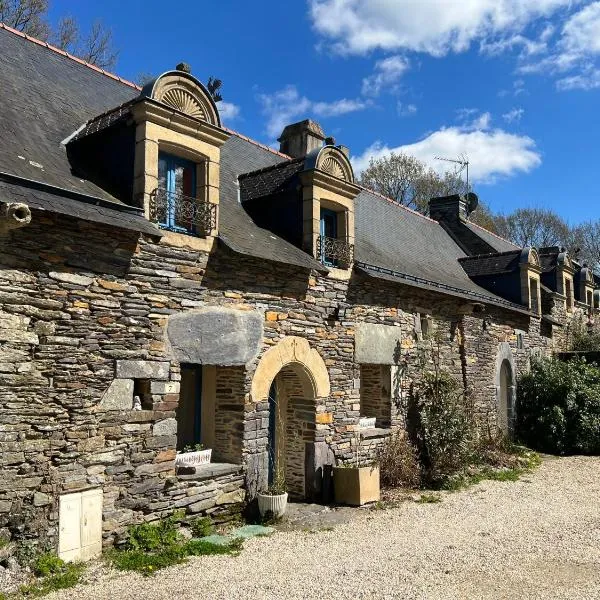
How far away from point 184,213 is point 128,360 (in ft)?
6.23

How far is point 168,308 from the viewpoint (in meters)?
6.68

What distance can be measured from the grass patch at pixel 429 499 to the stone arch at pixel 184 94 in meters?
5.92

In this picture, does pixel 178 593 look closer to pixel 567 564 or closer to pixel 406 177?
pixel 567 564

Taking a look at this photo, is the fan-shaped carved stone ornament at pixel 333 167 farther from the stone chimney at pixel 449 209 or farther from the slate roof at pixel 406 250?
the stone chimney at pixel 449 209

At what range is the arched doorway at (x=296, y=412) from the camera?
27.8ft

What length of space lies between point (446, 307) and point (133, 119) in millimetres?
7237

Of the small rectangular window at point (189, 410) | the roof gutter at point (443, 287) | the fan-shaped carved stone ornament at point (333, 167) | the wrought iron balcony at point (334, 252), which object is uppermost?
the fan-shaped carved stone ornament at point (333, 167)

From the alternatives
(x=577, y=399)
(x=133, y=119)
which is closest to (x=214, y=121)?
(x=133, y=119)

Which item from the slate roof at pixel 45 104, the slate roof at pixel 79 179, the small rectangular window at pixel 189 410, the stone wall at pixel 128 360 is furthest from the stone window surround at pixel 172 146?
the small rectangular window at pixel 189 410

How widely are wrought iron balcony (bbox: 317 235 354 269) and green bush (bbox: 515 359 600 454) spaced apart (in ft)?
23.4

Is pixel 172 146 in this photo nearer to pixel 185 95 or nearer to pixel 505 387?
pixel 185 95

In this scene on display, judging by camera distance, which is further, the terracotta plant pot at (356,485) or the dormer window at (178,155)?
the terracotta plant pot at (356,485)

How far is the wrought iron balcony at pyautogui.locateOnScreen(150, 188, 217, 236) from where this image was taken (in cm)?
694

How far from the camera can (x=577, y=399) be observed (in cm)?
1340
